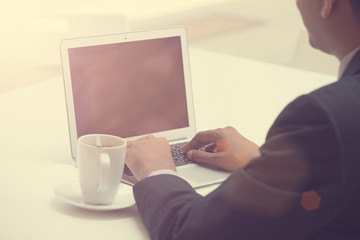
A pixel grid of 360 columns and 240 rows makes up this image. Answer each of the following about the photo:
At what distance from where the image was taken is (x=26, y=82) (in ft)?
10.8

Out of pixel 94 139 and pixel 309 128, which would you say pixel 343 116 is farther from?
pixel 94 139

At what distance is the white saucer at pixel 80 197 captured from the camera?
103 cm

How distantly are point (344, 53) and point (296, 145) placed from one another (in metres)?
0.18

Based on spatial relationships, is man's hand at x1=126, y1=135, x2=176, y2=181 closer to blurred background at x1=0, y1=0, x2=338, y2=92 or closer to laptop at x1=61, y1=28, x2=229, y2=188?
laptop at x1=61, y1=28, x2=229, y2=188

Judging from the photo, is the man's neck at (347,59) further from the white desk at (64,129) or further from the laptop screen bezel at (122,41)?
the laptop screen bezel at (122,41)

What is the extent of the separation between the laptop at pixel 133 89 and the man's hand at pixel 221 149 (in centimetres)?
2

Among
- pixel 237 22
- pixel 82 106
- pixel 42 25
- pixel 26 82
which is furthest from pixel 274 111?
pixel 237 22

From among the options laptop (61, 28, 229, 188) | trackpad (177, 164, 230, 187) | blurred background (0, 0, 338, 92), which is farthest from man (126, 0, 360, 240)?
blurred background (0, 0, 338, 92)

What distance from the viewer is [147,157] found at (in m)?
1.12

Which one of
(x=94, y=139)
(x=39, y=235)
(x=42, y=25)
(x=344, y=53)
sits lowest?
(x=39, y=235)

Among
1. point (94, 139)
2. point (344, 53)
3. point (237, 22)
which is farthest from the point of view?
point (237, 22)

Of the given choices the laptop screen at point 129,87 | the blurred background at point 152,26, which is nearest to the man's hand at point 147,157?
the laptop screen at point 129,87

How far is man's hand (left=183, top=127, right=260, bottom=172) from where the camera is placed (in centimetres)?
124

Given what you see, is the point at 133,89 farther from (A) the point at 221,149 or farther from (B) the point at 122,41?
(A) the point at 221,149
